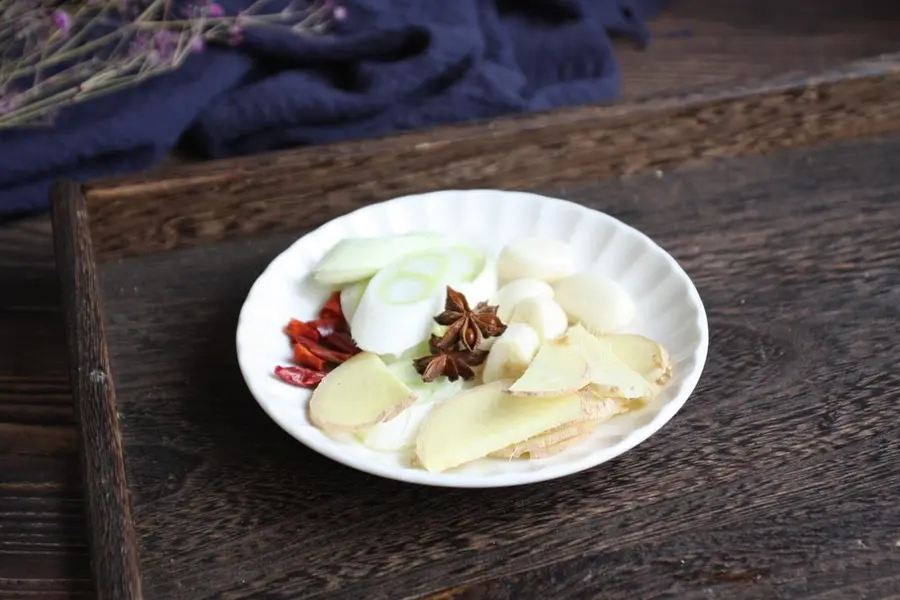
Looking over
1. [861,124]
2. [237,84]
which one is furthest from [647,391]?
[237,84]

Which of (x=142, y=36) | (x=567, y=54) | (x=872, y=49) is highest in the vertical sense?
(x=142, y=36)

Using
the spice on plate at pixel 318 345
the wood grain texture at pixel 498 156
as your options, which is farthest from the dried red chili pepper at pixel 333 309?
the wood grain texture at pixel 498 156

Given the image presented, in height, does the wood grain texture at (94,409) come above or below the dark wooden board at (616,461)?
above

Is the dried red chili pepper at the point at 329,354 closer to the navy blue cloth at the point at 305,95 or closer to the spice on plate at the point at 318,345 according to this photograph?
the spice on plate at the point at 318,345

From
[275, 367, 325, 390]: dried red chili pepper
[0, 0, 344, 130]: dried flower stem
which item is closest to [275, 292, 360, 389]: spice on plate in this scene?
[275, 367, 325, 390]: dried red chili pepper

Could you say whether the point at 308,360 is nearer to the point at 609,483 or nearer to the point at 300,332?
the point at 300,332

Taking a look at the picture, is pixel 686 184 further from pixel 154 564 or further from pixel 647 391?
pixel 154 564

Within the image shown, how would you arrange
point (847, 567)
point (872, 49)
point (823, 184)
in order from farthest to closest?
1. point (872, 49)
2. point (823, 184)
3. point (847, 567)
